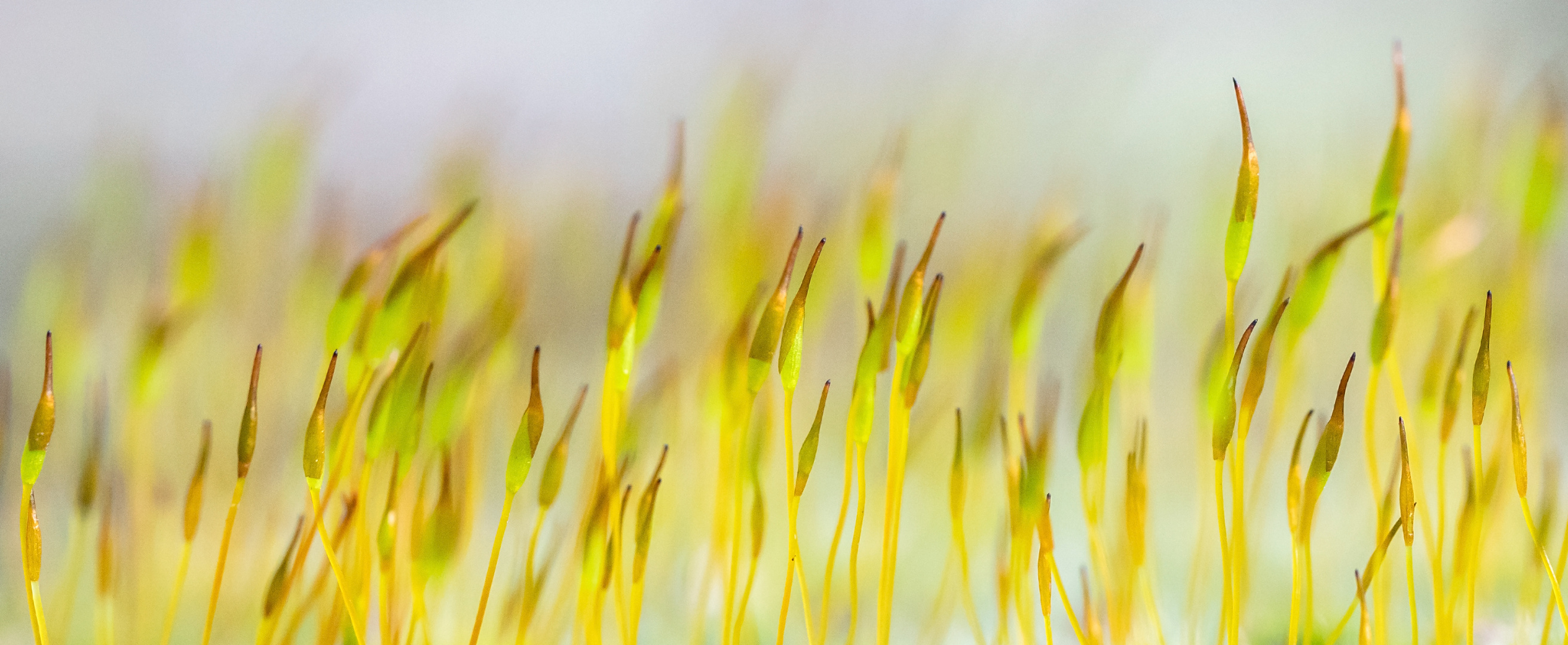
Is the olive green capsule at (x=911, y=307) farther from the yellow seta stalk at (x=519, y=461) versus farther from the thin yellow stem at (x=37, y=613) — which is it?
the thin yellow stem at (x=37, y=613)

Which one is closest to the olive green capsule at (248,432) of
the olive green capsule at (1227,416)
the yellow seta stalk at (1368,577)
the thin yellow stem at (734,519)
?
the thin yellow stem at (734,519)

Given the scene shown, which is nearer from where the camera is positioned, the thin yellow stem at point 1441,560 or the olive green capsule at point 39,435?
the olive green capsule at point 39,435

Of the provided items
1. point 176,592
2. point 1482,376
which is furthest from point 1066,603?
point 176,592

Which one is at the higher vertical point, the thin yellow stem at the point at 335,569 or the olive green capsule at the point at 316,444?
the olive green capsule at the point at 316,444

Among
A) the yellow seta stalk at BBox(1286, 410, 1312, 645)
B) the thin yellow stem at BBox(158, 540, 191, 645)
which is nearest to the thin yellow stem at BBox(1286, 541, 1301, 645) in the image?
the yellow seta stalk at BBox(1286, 410, 1312, 645)

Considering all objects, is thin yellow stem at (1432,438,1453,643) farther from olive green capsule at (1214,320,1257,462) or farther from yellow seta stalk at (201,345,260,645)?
yellow seta stalk at (201,345,260,645)

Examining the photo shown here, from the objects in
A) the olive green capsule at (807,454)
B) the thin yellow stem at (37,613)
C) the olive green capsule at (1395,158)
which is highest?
the olive green capsule at (1395,158)

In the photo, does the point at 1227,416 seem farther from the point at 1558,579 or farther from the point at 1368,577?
the point at 1558,579
